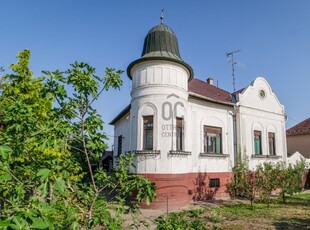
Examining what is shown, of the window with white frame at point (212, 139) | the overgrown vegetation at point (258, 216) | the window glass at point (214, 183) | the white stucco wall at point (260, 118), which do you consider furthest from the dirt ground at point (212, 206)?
the white stucco wall at point (260, 118)

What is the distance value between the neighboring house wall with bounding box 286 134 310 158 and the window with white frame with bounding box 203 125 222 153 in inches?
564

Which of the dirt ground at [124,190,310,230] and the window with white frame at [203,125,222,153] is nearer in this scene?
the dirt ground at [124,190,310,230]

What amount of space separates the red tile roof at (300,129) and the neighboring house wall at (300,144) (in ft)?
1.31

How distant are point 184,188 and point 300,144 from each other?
1868cm

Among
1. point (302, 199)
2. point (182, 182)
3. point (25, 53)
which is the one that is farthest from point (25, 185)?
point (302, 199)

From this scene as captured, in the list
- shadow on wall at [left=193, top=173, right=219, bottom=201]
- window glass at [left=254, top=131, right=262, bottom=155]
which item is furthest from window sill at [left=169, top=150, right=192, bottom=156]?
window glass at [left=254, top=131, right=262, bottom=155]

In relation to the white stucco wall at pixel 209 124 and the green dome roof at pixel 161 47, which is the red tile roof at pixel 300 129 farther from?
the green dome roof at pixel 161 47

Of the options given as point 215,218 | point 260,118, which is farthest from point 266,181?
point 260,118

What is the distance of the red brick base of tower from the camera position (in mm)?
11172

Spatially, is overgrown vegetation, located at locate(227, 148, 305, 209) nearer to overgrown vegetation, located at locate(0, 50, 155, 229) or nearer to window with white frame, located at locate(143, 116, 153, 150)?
window with white frame, located at locate(143, 116, 153, 150)

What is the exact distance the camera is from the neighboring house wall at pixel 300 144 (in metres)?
23.6

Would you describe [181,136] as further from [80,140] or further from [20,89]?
[80,140]

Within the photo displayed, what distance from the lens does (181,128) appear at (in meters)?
12.6

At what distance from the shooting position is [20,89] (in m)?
7.93
